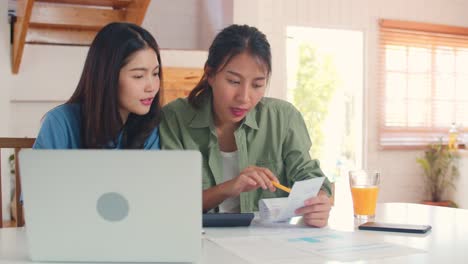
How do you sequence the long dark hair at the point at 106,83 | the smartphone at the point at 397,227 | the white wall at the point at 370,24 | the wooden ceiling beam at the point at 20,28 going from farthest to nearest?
1. the white wall at the point at 370,24
2. the wooden ceiling beam at the point at 20,28
3. the long dark hair at the point at 106,83
4. the smartphone at the point at 397,227

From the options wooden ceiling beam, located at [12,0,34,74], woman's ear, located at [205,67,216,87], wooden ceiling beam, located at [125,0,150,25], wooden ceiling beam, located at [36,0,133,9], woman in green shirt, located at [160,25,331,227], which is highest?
wooden ceiling beam, located at [36,0,133,9]

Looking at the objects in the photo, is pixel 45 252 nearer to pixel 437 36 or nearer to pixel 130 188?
pixel 130 188

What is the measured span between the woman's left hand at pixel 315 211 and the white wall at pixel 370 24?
300cm

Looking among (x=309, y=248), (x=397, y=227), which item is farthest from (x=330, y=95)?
(x=309, y=248)

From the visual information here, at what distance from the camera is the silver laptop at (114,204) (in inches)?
37.0

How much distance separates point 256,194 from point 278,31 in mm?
2953

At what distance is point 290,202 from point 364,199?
0.76 feet

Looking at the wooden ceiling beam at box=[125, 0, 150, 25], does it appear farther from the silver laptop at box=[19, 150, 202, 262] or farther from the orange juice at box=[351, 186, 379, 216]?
the silver laptop at box=[19, 150, 202, 262]

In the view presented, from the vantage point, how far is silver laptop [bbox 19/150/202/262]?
0.94 m

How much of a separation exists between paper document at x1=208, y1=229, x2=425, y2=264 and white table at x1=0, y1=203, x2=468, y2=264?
1.3 inches

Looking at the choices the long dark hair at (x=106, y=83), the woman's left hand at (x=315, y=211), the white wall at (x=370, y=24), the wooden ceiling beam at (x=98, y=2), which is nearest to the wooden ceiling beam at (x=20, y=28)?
the wooden ceiling beam at (x=98, y=2)

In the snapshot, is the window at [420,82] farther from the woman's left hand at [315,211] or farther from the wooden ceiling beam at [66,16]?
the woman's left hand at [315,211]

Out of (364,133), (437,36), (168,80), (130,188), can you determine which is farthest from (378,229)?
(437,36)

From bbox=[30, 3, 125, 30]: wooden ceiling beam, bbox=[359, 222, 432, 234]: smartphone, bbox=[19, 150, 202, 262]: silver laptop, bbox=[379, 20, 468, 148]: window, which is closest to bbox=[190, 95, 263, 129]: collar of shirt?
bbox=[359, 222, 432, 234]: smartphone
